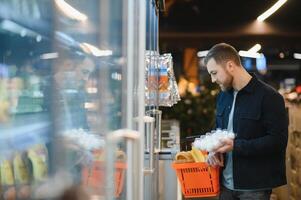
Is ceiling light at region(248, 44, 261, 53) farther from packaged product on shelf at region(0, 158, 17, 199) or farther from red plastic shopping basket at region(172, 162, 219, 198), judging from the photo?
packaged product on shelf at region(0, 158, 17, 199)

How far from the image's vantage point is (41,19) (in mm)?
1297

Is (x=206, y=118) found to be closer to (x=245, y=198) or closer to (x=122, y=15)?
(x=245, y=198)

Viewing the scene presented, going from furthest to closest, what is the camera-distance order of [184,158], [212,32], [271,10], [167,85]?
1. [212,32]
2. [271,10]
3. [167,85]
4. [184,158]

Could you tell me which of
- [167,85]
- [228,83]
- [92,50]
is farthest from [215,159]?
[92,50]

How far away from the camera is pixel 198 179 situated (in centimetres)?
272

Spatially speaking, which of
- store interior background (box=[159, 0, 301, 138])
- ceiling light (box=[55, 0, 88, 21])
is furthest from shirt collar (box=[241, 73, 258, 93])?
store interior background (box=[159, 0, 301, 138])

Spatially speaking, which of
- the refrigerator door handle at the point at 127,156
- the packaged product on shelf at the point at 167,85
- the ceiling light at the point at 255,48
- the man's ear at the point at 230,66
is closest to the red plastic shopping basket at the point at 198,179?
the man's ear at the point at 230,66

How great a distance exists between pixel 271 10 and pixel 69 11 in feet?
25.2

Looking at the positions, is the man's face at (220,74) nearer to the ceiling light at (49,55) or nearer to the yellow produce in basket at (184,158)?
the yellow produce in basket at (184,158)

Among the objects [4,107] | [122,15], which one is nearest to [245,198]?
[122,15]

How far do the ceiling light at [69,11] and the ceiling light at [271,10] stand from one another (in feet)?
21.1

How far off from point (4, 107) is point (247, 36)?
32.6 feet

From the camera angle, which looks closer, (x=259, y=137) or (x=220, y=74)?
(x=259, y=137)

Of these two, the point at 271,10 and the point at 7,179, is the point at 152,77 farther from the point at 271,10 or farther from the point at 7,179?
the point at 271,10
